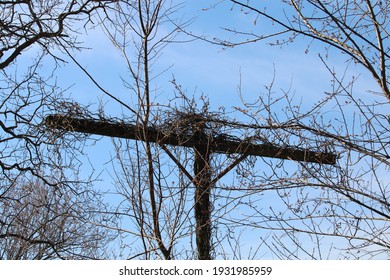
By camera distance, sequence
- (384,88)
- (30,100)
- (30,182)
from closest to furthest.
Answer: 1. (384,88)
2. (30,100)
3. (30,182)

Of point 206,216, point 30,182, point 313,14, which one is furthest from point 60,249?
point 313,14

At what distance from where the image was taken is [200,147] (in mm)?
4078

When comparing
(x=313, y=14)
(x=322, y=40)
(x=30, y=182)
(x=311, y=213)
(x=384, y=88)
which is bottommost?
(x=311, y=213)

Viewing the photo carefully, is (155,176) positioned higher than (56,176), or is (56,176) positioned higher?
(56,176)

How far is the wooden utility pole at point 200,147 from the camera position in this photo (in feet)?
12.0

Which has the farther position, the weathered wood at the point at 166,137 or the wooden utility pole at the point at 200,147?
the weathered wood at the point at 166,137

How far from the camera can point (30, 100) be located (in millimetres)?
4734

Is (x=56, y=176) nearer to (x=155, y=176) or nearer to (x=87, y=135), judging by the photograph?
(x=87, y=135)

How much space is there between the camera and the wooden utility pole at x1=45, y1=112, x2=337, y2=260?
12.0 ft

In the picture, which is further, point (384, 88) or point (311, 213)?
point (311, 213)

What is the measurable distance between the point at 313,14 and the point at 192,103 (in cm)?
140

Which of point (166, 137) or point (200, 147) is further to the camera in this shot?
point (200, 147)

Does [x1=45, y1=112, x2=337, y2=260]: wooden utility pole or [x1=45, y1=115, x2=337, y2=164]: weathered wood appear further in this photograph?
[x1=45, y1=115, x2=337, y2=164]: weathered wood

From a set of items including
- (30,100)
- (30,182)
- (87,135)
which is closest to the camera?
(87,135)
